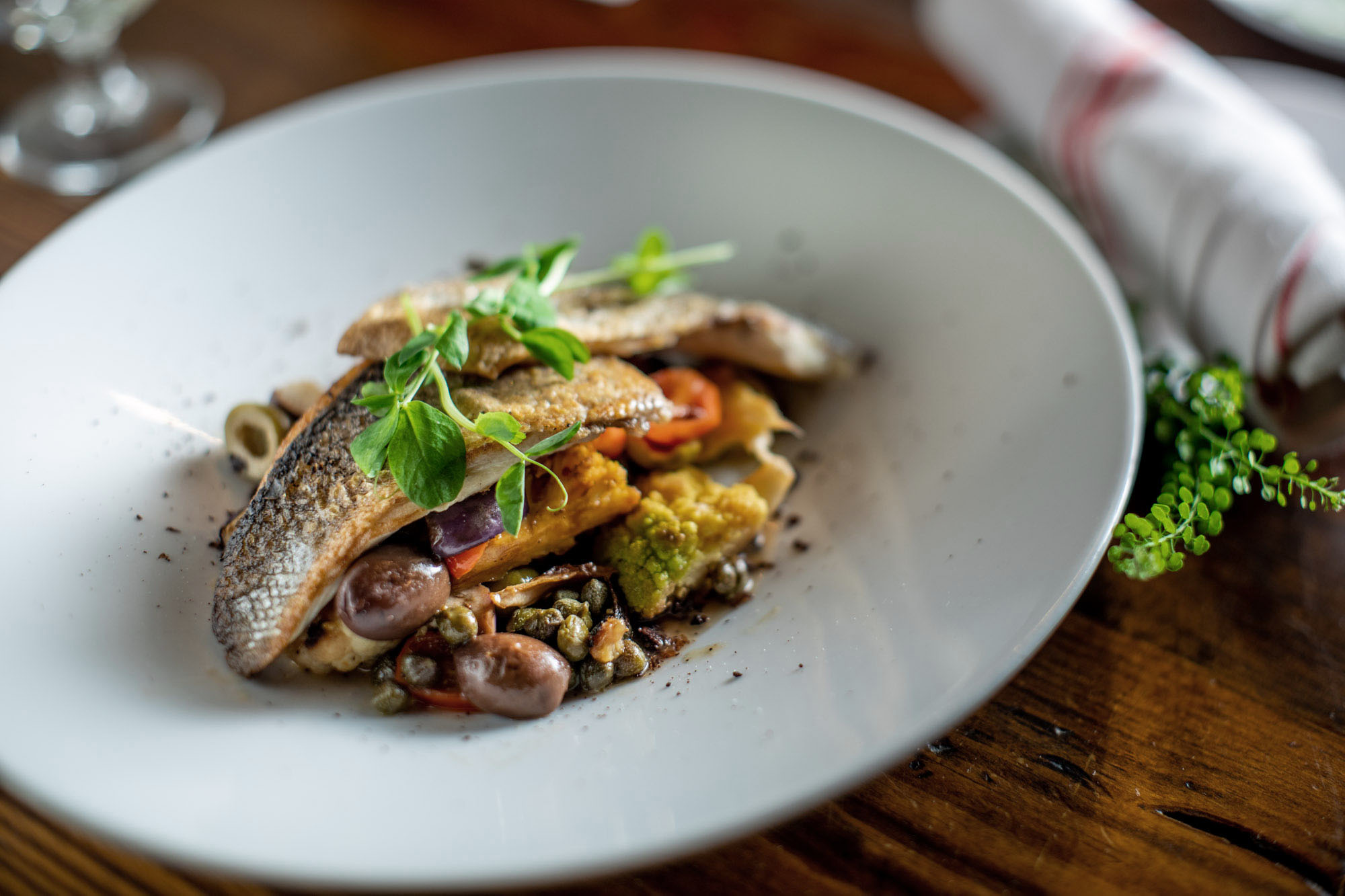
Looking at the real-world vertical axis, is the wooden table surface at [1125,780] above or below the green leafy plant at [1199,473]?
below

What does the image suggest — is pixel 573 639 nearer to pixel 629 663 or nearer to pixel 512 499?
pixel 629 663

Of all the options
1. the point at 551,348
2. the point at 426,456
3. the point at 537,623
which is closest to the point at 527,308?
the point at 551,348

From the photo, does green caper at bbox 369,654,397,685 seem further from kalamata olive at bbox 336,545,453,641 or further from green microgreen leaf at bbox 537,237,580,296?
green microgreen leaf at bbox 537,237,580,296

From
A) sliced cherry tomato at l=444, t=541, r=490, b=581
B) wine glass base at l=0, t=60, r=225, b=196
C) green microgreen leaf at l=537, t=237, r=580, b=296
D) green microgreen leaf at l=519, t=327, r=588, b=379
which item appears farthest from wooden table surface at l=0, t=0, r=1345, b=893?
wine glass base at l=0, t=60, r=225, b=196

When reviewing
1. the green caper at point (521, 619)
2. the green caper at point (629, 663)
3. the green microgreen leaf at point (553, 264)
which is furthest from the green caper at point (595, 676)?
the green microgreen leaf at point (553, 264)

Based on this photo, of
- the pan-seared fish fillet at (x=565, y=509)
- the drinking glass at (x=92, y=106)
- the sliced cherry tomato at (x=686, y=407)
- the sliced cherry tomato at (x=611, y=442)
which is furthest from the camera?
the drinking glass at (x=92, y=106)

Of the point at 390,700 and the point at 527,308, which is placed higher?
the point at 527,308

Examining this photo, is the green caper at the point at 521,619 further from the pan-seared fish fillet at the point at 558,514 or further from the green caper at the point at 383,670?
the green caper at the point at 383,670
